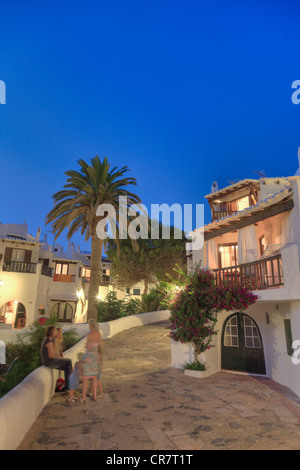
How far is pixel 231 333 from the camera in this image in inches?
432

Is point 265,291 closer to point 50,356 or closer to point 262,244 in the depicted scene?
point 262,244

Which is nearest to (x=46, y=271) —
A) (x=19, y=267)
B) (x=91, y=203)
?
(x=19, y=267)

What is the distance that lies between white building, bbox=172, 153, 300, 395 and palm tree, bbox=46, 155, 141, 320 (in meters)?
6.48

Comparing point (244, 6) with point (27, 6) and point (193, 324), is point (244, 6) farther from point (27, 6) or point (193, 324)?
point (193, 324)

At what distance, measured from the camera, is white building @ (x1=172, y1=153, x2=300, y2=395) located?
8.31 meters

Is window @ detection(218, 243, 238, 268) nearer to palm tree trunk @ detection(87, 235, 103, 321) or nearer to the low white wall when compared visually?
palm tree trunk @ detection(87, 235, 103, 321)

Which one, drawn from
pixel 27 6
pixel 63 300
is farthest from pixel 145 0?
pixel 63 300

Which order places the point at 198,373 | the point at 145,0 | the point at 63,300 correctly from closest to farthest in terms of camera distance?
the point at 198,373, the point at 63,300, the point at 145,0

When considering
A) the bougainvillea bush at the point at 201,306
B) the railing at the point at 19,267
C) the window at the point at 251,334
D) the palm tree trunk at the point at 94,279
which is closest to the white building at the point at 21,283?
the railing at the point at 19,267

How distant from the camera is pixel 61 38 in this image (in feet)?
648

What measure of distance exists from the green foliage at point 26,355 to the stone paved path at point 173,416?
11.1 feet

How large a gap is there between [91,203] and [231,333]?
10.8 m

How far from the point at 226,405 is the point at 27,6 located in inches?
7062

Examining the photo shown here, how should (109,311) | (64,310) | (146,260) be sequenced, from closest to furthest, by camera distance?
(109,311)
(64,310)
(146,260)
